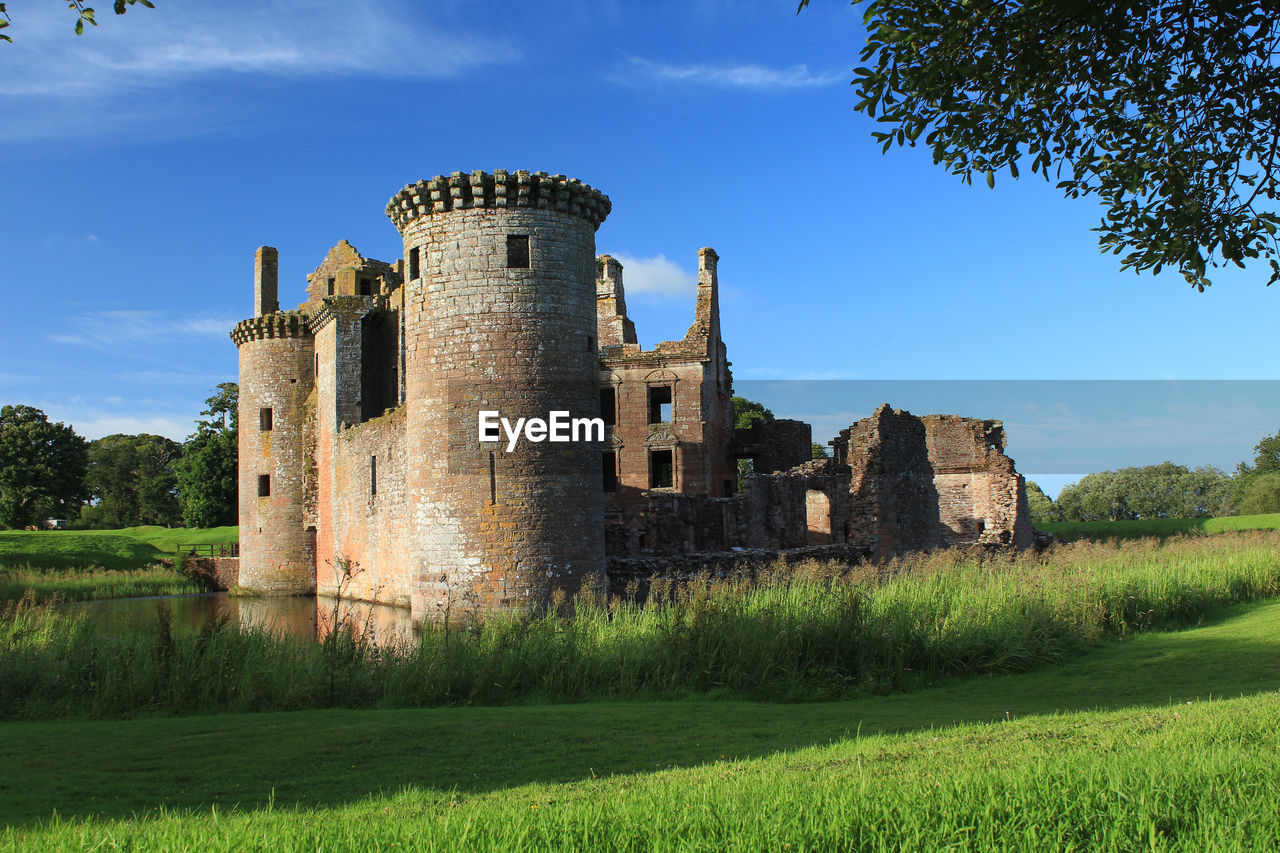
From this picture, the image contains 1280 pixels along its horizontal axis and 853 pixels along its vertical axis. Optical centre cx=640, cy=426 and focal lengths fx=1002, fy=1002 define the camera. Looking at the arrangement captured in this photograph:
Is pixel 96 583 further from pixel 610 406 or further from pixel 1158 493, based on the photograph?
pixel 1158 493

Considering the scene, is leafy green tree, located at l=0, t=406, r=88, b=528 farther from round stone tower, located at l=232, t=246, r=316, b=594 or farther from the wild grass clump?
round stone tower, located at l=232, t=246, r=316, b=594

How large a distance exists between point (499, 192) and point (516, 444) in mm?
4551

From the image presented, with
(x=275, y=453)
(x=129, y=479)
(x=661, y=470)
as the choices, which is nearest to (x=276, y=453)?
(x=275, y=453)

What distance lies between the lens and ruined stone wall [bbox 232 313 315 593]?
113 ft

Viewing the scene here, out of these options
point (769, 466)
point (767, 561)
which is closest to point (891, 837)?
point (767, 561)

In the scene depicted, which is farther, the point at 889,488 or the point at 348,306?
the point at 348,306

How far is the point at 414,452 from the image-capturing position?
1903cm

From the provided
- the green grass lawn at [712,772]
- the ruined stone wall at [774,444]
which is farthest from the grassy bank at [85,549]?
the green grass lawn at [712,772]

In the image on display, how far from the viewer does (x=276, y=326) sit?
34.8m

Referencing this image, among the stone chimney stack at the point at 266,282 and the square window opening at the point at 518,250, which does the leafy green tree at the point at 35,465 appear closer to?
the stone chimney stack at the point at 266,282

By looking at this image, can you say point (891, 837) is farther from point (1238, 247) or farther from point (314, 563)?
point (314, 563)

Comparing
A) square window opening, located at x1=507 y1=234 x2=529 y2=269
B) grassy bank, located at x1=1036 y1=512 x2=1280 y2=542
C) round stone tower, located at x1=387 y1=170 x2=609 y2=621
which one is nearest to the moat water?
round stone tower, located at x1=387 y1=170 x2=609 y2=621

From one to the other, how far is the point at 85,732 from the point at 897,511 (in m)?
20.1

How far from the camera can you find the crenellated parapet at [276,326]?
1363 inches
